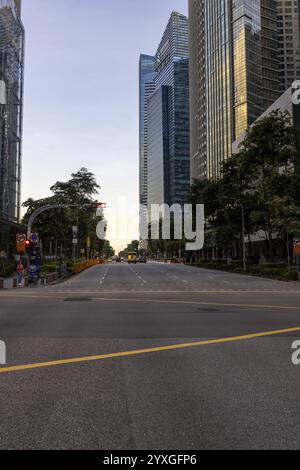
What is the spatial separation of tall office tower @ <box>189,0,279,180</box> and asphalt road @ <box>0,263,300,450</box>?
12007 centimetres

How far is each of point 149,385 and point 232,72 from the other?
142 m

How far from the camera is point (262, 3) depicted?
14312 cm

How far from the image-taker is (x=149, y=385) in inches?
254

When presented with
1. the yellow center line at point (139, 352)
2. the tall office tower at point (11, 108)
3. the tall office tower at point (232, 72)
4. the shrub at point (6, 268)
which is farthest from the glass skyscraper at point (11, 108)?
the tall office tower at point (232, 72)

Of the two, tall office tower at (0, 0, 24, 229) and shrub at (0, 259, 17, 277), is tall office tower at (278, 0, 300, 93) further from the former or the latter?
shrub at (0, 259, 17, 277)

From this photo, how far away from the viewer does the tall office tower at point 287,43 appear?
15588 centimetres

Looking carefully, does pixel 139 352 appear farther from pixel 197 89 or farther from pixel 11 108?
pixel 197 89

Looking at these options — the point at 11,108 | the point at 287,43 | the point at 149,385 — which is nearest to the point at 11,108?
the point at 11,108

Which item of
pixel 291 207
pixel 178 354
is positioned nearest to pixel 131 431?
pixel 178 354

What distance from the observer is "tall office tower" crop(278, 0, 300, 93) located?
156m

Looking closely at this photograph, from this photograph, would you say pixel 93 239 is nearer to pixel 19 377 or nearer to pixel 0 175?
pixel 0 175

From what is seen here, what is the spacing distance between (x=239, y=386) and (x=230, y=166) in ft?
171

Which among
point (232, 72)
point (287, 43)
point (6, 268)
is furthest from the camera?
point (287, 43)

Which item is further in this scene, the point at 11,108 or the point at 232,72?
the point at 232,72
